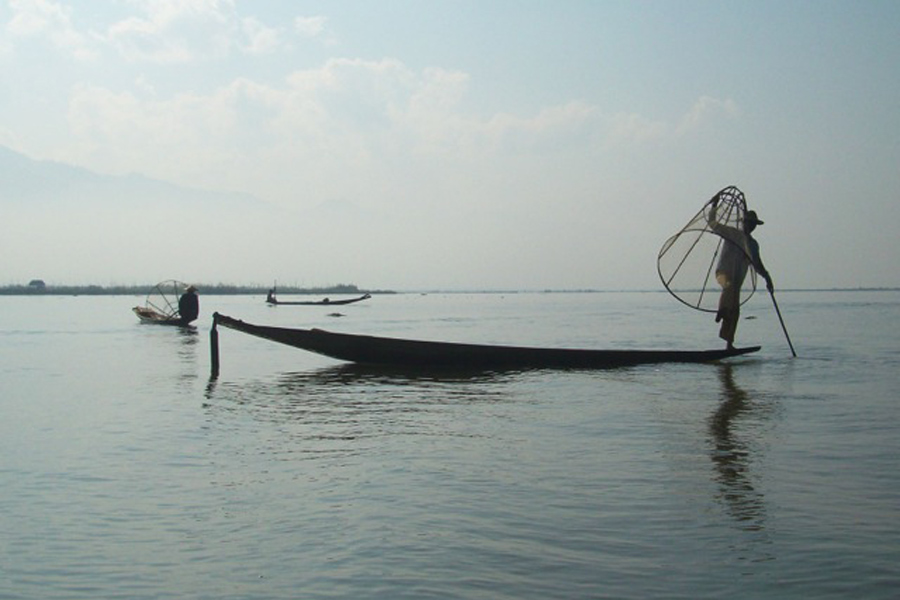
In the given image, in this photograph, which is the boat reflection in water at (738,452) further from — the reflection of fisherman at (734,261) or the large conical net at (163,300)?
the large conical net at (163,300)

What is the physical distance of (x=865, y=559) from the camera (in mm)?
5391

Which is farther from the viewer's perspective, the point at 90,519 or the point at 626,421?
the point at 626,421

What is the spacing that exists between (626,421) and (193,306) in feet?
113

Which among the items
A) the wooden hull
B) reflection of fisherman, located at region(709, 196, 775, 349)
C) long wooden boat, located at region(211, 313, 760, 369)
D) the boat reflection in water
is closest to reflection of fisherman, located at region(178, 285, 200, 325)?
the wooden hull

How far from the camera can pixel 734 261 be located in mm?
18125

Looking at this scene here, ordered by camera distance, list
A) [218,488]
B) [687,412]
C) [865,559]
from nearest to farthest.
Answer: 1. [865,559]
2. [218,488]
3. [687,412]

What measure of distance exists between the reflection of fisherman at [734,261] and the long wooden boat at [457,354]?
119cm

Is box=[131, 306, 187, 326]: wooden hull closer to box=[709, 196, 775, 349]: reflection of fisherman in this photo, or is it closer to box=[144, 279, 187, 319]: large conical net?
box=[144, 279, 187, 319]: large conical net

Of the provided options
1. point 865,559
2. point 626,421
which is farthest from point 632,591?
point 626,421

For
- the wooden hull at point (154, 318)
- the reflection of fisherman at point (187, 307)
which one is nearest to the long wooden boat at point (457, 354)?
the reflection of fisherman at point (187, 307)

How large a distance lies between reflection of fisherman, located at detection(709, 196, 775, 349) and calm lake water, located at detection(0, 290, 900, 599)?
2890mm

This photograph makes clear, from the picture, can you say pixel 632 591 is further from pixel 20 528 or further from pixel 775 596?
pixel 20 528

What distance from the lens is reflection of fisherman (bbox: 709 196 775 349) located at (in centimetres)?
1761

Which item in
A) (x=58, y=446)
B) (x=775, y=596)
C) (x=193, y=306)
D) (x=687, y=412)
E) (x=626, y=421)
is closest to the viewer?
(x=775, y=596)
